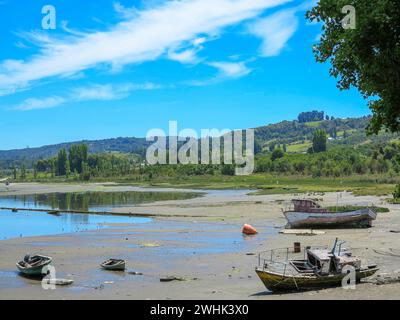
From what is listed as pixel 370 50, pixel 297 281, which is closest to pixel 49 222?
pixel 297 281

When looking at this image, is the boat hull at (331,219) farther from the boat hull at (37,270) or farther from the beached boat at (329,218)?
the boat hull at (37,270)

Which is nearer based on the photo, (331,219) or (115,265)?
(115,265)

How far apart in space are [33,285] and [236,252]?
52.6 feet

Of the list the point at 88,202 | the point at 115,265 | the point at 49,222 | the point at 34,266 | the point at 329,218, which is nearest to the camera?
the point at 34,266

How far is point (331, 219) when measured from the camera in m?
54.5

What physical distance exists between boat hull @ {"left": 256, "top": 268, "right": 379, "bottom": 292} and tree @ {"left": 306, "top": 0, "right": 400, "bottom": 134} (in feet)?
25.3

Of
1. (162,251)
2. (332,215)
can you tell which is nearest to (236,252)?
(162,251)

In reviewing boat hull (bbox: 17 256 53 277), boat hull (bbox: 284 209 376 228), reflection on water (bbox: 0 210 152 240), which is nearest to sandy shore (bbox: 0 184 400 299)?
boat hull (bbox: 17 256 53 277)

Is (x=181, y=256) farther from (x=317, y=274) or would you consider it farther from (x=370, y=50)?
(x=370, y=50)

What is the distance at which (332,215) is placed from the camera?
54.6 m

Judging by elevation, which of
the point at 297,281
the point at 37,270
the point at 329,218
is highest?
the point at 329,218

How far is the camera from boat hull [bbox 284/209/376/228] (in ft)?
178

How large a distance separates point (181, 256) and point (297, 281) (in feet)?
48.6
